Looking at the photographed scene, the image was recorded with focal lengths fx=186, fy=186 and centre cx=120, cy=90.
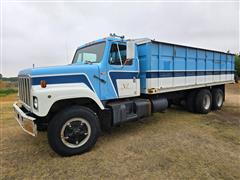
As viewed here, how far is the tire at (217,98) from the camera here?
876cm

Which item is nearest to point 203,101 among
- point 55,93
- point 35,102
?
point 55,93

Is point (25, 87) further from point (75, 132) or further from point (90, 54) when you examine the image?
point (90, 54)

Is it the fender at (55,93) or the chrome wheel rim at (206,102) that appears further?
the chrome wheel rim at (206,102)

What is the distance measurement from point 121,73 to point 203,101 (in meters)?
4.59

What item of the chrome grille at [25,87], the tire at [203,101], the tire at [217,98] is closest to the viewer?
the chrome grille at [25,87]

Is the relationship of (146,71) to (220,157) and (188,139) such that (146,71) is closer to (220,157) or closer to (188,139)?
(188,139)

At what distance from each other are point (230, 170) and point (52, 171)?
3.20m

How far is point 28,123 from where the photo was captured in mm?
3682

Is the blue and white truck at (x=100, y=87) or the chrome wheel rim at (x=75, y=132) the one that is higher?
the blue and white truck at (x=100, y=87)

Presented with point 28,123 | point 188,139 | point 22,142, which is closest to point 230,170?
point 188,139

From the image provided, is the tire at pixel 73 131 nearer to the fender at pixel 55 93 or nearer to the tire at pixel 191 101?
the fender at pixel 55 93

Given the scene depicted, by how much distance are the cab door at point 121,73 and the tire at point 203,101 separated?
11.9 feet

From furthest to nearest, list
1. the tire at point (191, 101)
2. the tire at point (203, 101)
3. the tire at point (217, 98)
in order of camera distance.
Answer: the tire at point (217, 98)
the tire at point (191, 101)
the tire at point (203, 101)

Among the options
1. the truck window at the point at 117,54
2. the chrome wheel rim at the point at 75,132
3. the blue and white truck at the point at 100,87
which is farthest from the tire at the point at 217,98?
the chrome wheel rim at the point at 75,132
